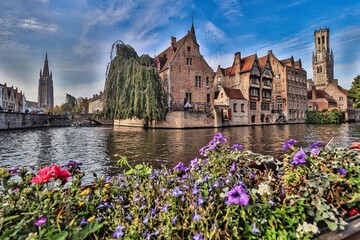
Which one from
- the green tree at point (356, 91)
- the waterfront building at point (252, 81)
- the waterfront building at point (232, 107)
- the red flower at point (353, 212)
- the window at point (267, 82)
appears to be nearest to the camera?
the red flower at point (353, 212)

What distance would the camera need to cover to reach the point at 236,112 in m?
36.7

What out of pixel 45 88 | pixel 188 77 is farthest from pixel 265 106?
pixel 45 88

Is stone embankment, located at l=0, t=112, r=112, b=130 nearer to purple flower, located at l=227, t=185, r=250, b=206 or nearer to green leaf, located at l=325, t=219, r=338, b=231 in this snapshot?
purple flower, located at l=227, t=185, r=250, b=206

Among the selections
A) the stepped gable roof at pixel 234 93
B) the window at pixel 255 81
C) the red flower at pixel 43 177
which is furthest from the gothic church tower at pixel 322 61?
the red flower at pixel 43 177

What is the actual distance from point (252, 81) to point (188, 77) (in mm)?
13771

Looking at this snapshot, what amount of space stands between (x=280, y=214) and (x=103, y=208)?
1.48 metres

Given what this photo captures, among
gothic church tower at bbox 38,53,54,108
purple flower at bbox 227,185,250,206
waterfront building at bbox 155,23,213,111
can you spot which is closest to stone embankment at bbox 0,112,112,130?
waterfront building at bbox 155,23,213,111

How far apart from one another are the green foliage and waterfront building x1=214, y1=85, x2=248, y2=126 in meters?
20.7

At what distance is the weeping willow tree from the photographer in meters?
20.6

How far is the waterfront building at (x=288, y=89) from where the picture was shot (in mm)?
46688

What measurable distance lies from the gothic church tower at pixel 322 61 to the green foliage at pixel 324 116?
4212 centimetres

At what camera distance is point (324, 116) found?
4594 cm

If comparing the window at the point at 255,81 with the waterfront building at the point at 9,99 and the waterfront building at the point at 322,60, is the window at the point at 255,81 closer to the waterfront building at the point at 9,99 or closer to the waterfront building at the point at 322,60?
the waterfront building at the point at 322,60

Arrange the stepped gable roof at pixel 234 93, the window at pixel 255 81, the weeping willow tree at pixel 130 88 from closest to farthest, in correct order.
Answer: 1. the weeping willow tree at pixel 130 88
2. the stepped gable roof at pixel 234 93
3. the window at pixel 255 81
